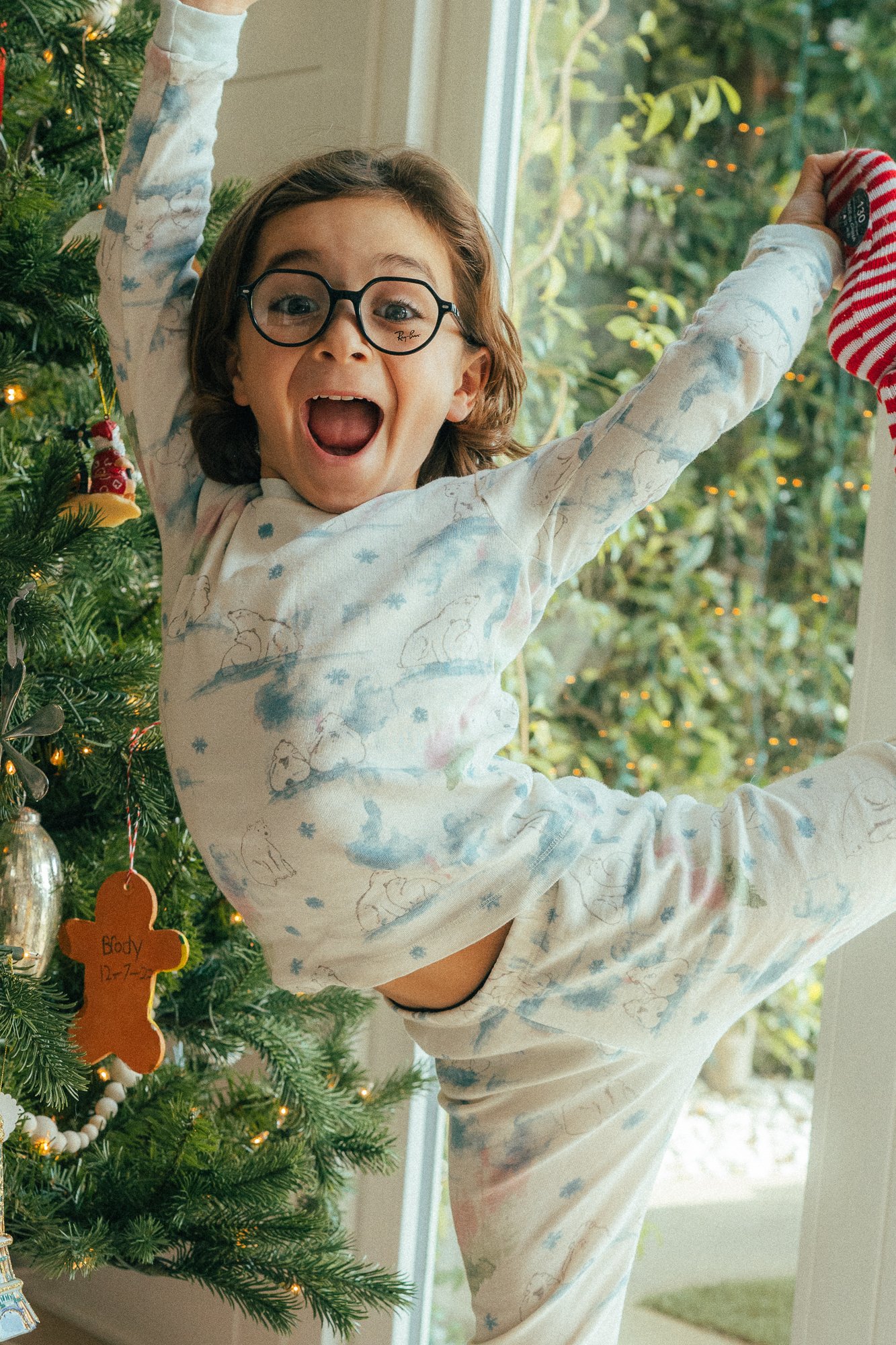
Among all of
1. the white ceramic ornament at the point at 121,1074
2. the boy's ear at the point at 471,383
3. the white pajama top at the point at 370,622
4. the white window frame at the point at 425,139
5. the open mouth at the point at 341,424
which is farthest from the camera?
the white window frame at the point at 425,139

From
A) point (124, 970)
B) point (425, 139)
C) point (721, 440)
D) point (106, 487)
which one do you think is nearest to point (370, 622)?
point (106, 487)

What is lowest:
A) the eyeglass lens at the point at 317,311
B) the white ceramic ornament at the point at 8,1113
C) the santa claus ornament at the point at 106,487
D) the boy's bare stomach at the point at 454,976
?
the white ceramic ornament at the point at 8,1113

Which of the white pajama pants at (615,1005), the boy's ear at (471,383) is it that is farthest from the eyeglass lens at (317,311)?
the white pajama pants at (615,1005)

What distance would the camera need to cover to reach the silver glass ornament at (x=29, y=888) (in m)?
1.08

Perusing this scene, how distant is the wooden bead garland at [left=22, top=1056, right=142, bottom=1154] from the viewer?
1.19 meters

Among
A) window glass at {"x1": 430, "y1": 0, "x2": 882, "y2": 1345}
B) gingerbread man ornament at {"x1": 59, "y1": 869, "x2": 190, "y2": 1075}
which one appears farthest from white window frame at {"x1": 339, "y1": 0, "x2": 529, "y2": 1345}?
gingerbread man ornament at {"x1": 59, "y1": 869, "x2": 190, "y2": 1075}

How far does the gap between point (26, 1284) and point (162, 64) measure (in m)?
1.65

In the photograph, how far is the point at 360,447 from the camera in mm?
1066

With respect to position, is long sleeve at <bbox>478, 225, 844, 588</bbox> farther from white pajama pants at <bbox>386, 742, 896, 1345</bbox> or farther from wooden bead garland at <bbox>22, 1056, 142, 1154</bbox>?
wooden bead garland at <bbox>22, 1056, 142, 1154</bbox>

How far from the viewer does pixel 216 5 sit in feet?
3.32

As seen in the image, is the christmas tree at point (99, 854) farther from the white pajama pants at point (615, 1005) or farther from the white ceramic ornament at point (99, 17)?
the white pajama pants at point (615, 1005)

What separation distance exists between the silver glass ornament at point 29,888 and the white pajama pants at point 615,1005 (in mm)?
305

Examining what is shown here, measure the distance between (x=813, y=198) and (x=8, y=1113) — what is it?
3.38 feet

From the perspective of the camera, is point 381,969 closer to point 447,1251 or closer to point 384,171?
point 384,171
